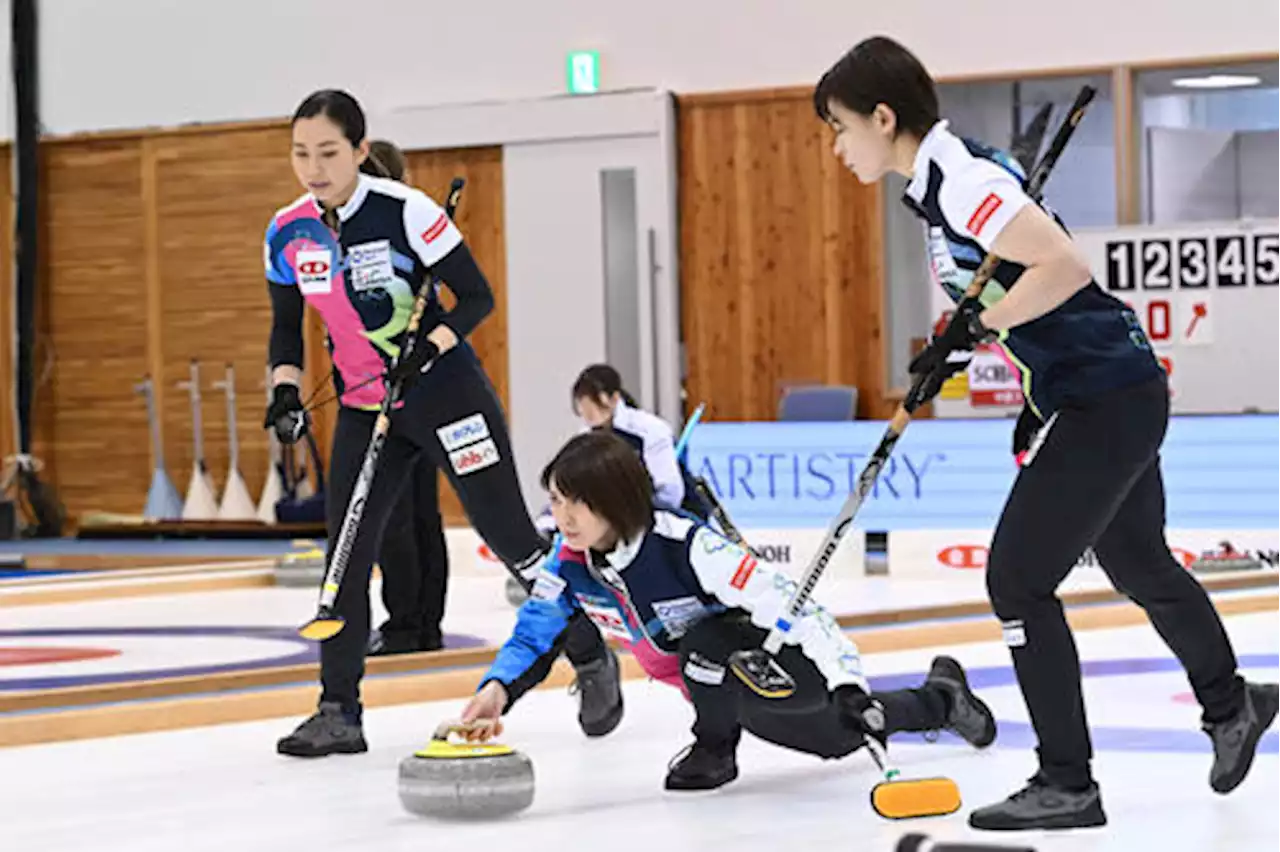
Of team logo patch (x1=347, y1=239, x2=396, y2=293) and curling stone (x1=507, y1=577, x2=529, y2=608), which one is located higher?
team logo patch (x1=347, y1=239, x2=396, y2=293)

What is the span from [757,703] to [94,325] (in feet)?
33.3

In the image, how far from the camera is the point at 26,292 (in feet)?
42.1

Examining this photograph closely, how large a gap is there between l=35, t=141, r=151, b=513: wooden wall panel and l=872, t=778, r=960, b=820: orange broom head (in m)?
10.3

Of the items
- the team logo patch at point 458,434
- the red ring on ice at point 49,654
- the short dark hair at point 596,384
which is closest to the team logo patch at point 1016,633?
the team logo patch at point 458,434

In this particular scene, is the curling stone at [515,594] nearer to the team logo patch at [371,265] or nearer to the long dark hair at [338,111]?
the team logo patch at [371,265]

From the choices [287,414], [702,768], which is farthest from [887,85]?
[287,414]

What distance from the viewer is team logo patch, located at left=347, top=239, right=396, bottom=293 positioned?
416cm

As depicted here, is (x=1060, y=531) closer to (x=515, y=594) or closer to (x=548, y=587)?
(x=548, y=587)

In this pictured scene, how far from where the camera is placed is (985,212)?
2.92 meters

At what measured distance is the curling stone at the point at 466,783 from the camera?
3.25 metres

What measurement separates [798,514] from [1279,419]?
184 centimetres

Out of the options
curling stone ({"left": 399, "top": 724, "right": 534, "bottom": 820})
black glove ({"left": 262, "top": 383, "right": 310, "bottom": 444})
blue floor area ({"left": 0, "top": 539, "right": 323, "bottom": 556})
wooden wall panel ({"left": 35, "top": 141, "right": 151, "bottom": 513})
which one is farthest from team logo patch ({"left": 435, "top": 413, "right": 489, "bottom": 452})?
wooden wall panel ({"left": 35, "top": 141, "right": 151, "bottom": 513})

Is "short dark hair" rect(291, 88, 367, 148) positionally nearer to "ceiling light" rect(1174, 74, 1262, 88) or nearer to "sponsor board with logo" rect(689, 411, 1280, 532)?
"sponsor board with logo" rect(689, 411, 1280, 532)

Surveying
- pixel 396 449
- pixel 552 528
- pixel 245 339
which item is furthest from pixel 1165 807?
pixel 245 339
